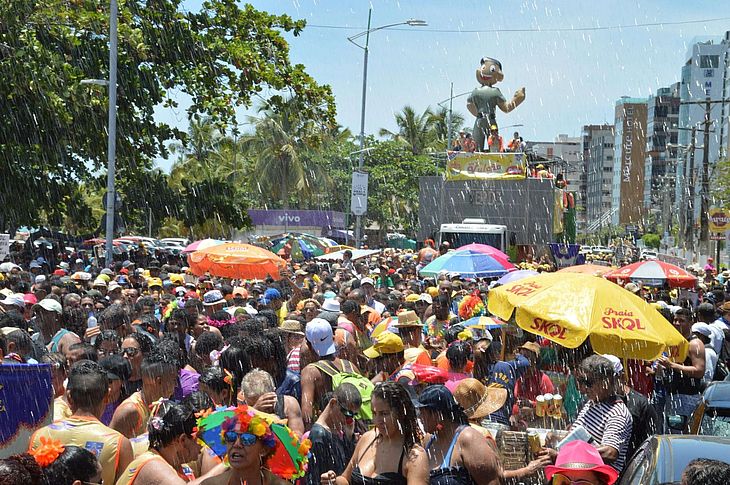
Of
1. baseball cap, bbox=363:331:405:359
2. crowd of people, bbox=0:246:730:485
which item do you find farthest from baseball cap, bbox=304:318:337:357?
baseball cap, bbox=363:331:405:359

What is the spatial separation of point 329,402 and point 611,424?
5.97ft

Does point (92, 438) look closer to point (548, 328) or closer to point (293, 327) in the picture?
point (293, 327)

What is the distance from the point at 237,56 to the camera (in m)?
22.6

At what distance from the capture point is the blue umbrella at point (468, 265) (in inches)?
660

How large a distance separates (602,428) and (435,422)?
5.19ft

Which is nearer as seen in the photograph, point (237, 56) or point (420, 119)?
point (237, 56)

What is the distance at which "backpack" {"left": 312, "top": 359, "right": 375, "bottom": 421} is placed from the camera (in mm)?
6027

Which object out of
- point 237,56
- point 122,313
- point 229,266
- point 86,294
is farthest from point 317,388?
point 237,56

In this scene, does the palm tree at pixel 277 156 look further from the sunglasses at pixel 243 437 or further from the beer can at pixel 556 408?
the sunglasses at pixel 243 437

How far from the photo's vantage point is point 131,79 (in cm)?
2341

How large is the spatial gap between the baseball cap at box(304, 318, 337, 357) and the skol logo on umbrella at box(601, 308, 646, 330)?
244cm

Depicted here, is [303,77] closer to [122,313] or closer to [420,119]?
[122,313]

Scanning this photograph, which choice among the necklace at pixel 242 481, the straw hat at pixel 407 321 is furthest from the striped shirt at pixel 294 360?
the necklace at pixel 242 481

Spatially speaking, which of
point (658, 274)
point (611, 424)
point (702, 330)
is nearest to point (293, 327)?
point (611, 424)
